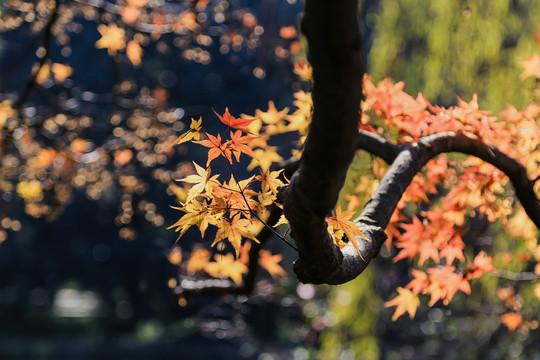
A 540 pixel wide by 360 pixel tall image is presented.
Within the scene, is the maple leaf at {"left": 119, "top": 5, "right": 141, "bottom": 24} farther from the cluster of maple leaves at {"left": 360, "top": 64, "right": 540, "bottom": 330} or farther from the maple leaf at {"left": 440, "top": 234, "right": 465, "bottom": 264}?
the maple leaf at {"left": 440, "top": 234, "right": 465, "bottom": 264}

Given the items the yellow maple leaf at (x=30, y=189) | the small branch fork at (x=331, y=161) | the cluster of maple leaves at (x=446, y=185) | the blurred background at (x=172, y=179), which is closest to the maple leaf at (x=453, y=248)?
the cluster of maple leaves at (x=446, y=185)

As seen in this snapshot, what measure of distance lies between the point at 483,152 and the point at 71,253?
10.2m

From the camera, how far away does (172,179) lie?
215 inches

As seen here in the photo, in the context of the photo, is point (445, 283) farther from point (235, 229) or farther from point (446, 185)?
point (235, 229)

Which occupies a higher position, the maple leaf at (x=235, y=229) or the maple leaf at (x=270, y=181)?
the maple leaf at (x=270, y=181)

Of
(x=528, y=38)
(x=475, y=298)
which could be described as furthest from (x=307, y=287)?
(x=528, y=38)

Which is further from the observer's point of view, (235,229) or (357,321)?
(357,321)

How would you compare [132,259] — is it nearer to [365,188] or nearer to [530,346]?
[530,346]

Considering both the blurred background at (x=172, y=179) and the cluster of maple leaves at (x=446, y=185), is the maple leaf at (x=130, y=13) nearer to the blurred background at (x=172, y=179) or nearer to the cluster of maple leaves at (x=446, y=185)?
the blurred background at (x=172, y=179)

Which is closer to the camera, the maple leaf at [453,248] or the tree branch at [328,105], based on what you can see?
the tree branch at [328,105]

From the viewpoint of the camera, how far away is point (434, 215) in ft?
6.82

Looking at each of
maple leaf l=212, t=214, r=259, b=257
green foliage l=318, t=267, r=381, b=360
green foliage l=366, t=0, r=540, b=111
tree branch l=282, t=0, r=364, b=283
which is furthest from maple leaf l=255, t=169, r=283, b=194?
green foliage l=318, t=267, r=381, b=360

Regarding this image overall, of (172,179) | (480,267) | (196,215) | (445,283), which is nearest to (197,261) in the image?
(445,283)

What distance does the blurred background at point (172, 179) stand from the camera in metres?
4.67
